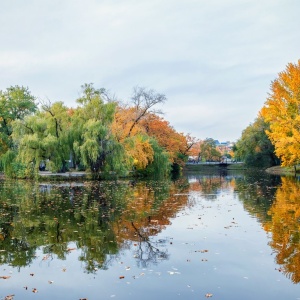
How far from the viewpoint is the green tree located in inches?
2739

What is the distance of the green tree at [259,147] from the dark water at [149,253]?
56.6 m

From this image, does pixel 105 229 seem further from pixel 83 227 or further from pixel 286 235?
pixel 286 235

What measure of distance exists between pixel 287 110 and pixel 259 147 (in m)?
36.9

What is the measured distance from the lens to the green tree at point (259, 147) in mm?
69562

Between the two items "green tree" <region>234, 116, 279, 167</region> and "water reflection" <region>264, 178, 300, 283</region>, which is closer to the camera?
"water reflection" <region>264, 178, 300, 283</region>

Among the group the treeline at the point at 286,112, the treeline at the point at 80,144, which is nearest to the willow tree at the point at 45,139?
the treeline at the point at 80,144

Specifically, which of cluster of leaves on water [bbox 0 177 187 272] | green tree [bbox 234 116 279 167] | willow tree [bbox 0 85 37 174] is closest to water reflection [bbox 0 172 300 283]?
cluster of leaves on water [bbox 0 177 187 272]

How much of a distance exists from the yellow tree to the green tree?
112ft

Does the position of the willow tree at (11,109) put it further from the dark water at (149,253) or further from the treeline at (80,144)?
the dark water at (149,253)

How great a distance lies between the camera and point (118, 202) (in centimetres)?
1759

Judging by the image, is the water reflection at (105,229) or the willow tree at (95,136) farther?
the willow tree at (95,136)

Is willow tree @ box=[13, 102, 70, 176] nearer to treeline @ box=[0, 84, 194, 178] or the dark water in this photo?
treeline @ box=[0, 84, 194, 178]

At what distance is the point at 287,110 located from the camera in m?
34.1

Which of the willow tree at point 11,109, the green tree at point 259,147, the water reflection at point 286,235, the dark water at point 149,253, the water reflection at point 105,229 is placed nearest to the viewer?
the dark water at point 149,253
